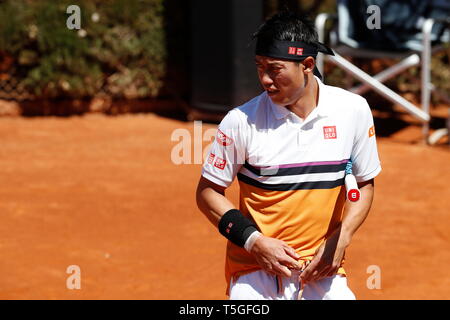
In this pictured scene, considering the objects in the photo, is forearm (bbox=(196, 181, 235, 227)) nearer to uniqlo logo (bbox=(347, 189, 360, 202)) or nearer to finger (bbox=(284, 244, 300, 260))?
finger (bbox=(284, 244, 300, 260))

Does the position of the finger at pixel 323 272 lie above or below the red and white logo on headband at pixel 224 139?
below

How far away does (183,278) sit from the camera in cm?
579

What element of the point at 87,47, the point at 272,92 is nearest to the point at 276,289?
the point at 272,92

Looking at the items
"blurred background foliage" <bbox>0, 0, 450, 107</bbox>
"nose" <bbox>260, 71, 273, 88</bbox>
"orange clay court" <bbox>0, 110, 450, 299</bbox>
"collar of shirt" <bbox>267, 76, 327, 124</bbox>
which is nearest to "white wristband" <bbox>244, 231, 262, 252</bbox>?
"collar of shirt" <bbox>267, 76, 327, 124</bbox>

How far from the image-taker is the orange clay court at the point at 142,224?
568 centimetres

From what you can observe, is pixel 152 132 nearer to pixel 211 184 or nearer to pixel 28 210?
pixel 28 210

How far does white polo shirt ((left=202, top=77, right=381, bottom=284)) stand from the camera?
125 inches

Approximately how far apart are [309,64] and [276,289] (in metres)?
0.91

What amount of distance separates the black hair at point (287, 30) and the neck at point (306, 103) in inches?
Result: 7.4

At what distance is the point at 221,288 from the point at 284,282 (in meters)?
2.43

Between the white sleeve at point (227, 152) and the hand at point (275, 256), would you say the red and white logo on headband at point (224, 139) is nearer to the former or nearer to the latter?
the white sleeve at point (227, 152)

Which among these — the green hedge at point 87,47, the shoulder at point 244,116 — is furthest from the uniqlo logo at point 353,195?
the green hedge at point 87,47

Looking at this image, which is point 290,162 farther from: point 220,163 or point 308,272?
point 308,272
